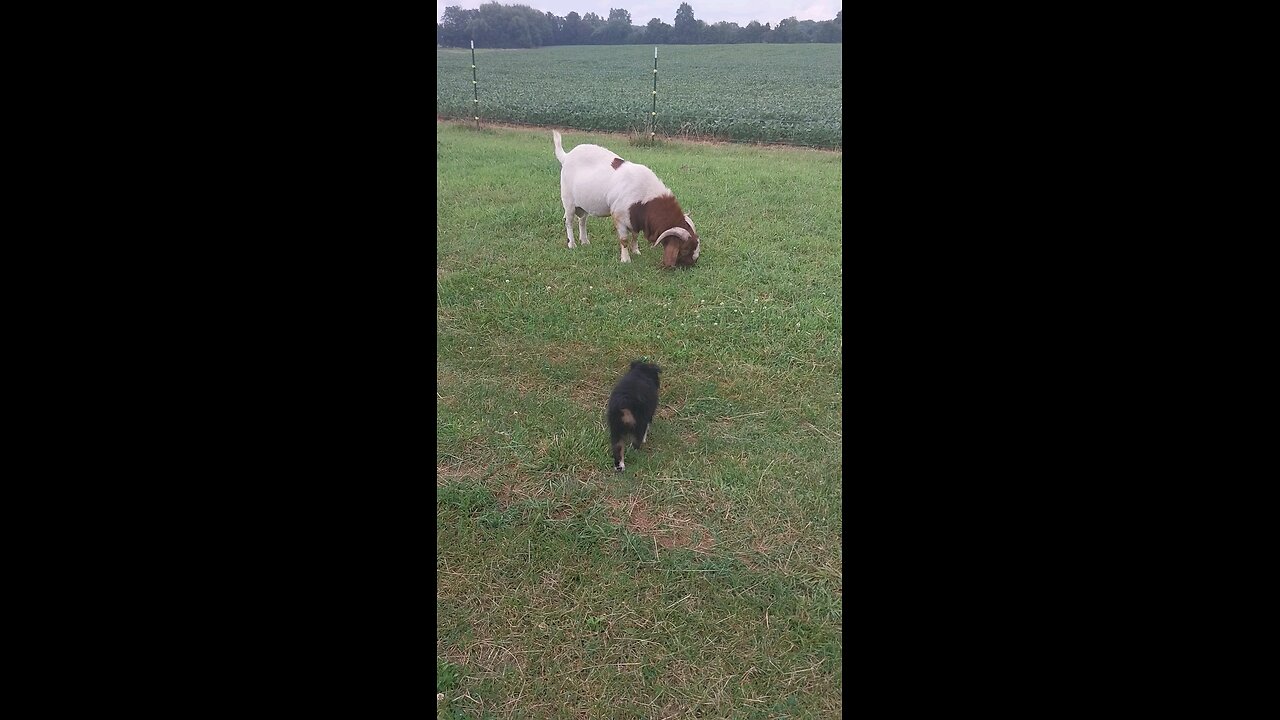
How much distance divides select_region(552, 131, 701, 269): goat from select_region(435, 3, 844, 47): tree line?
11399mm

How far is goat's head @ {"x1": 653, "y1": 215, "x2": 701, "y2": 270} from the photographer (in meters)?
5.97

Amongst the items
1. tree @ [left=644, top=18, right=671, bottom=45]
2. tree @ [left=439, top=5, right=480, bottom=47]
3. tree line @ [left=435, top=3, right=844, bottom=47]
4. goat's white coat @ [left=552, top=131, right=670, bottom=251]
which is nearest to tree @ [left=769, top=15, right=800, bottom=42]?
tree line @ [left=435, top=3, right=844, bottom=47]

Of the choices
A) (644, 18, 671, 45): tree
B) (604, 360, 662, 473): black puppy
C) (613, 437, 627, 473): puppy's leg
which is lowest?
(613, 437, 627, 473): puppy's leg

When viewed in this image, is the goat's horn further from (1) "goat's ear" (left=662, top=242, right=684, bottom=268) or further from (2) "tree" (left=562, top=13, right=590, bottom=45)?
(2) "tree" (left=562, top=13, right=590, bottom=45)

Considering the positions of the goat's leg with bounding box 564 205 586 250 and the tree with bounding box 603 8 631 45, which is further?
the tree with bounding box 603 8 631 45

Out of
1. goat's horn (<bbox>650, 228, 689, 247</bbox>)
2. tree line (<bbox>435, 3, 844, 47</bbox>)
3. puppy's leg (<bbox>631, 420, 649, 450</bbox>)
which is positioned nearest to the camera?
puppy's leg (<bbox>631, 420, 649, 450</bbox>)

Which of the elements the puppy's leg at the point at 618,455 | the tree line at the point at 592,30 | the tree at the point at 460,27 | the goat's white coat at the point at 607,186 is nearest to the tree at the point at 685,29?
the tree line at the point at 592,30

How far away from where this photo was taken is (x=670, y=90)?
809 inches

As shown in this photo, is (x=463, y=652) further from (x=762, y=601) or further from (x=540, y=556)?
(x=762, y=601)

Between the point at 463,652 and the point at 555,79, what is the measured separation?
922 inches

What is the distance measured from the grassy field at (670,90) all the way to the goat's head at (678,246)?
3855 mm

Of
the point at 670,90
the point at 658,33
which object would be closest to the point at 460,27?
the point at 670,90

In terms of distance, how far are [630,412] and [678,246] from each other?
2.89 m

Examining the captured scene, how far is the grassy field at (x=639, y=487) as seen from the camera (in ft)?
7.70
